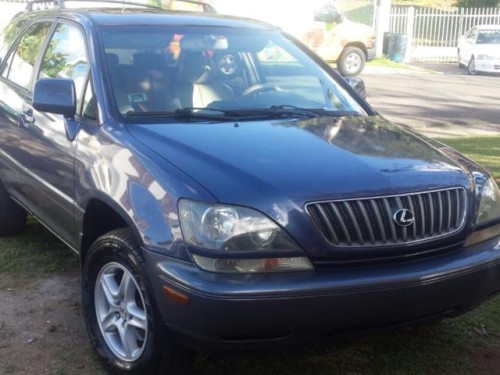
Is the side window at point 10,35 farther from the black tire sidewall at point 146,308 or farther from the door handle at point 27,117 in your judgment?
the black tire sidewall at point 146,308


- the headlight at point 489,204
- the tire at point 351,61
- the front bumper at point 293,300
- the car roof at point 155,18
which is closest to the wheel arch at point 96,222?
the front bumper at point 293,300

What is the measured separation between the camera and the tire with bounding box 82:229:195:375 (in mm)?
3340

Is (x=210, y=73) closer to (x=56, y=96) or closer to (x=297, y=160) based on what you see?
(x=56, y=96)

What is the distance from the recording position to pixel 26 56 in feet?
18.0

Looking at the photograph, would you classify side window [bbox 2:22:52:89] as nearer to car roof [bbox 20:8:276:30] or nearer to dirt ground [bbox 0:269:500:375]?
car roof [bbox 20:8:276:30]

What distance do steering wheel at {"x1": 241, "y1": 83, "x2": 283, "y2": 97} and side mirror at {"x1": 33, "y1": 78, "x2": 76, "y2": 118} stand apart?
98 cm

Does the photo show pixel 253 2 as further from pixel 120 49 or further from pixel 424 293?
pixel 424 293

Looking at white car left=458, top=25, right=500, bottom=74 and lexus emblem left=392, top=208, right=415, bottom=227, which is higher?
lexus emblem left=392, top=208, right=415, bottom=227

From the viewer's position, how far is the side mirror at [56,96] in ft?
13.7

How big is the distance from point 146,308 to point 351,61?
20.3 meters

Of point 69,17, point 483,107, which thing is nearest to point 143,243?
point 69,17

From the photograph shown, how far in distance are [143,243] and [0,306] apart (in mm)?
1691

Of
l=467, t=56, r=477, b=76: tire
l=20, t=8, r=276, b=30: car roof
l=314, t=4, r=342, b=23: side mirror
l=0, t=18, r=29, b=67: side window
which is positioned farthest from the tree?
l=20, t=8, r=276, b=30: car roof

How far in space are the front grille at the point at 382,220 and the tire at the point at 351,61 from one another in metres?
19.5
